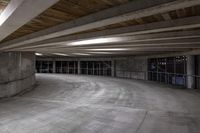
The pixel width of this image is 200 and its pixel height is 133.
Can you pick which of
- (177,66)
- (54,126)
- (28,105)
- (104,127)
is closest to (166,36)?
(104,127)

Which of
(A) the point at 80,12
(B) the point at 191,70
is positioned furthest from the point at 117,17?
(B) the point at 191,70

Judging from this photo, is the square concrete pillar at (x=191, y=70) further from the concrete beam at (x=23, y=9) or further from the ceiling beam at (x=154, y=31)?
the concrete beam at (x=23, y=9)

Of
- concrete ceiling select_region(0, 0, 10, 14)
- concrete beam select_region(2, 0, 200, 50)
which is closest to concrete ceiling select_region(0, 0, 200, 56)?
concrete beam select_region(2, 0, 200, 50)

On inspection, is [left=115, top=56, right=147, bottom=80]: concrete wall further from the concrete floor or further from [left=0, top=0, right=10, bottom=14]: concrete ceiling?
[left=0, top=0, right=10, bottom=14]: concrete ceiling

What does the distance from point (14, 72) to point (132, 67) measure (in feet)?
41.9

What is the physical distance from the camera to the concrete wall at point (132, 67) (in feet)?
62.8

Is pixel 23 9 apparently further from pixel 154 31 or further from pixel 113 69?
pixel 113 69

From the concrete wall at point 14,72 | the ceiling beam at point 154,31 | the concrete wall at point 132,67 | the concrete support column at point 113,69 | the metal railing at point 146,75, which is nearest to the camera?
the ceiling beam at point 154,31

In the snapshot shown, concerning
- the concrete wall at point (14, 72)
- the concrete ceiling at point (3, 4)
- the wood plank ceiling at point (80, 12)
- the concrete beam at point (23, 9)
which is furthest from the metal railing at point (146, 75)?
the concrete ceiling at point (3, 4)

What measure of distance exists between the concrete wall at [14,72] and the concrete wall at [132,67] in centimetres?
1097

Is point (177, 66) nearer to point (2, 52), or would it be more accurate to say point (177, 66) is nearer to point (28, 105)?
point (28, 105)

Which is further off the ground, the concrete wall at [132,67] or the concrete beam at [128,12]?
the concrete beam at [128,12]

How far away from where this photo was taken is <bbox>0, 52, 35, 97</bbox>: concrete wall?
34.1 feet

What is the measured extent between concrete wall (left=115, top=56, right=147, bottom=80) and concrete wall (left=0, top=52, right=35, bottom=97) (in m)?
11.0
